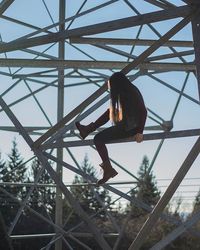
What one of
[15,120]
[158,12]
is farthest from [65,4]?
[158,12]

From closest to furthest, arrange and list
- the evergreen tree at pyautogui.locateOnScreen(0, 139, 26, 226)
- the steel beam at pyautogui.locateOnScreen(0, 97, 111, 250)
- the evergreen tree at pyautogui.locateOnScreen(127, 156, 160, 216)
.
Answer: the steel beam at pyautogui.locateOnScreen(0, 97, 111, 250) → the evergreen tree at pyautogui.locateOnScreen(127, 156, 160, 216) → the evergreen tree at pyautogui.locateOnScreen(0, 139, 26, 226)

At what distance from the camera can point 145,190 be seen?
29.2 meters

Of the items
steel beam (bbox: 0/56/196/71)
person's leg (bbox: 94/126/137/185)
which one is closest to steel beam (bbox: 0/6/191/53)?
person's leg (bbox: 94/126/137/185)

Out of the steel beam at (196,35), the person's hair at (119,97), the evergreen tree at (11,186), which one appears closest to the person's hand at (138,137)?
the person's hair at (119,97)

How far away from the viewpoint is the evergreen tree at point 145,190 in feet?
49.4

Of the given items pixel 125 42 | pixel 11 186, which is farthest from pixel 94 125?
pixel 11 186

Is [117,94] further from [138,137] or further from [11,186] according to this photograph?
[11,186]

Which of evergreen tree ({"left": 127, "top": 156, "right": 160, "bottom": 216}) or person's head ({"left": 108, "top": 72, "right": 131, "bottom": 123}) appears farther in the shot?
evergreen tree ({"left": 127, "top": 156, "right": 160, "bottom": 216})

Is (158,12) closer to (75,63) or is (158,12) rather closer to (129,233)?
(75,63)

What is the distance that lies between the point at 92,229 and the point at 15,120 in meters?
2.08

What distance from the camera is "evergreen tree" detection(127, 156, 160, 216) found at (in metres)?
15.0

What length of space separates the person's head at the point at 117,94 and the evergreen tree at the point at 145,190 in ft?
23.1

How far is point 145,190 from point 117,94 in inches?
889

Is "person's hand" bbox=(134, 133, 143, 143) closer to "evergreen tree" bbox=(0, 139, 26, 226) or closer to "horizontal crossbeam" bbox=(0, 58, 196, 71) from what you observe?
"horizontal crossbeam" bbox=(0, 58, 196, 71)
